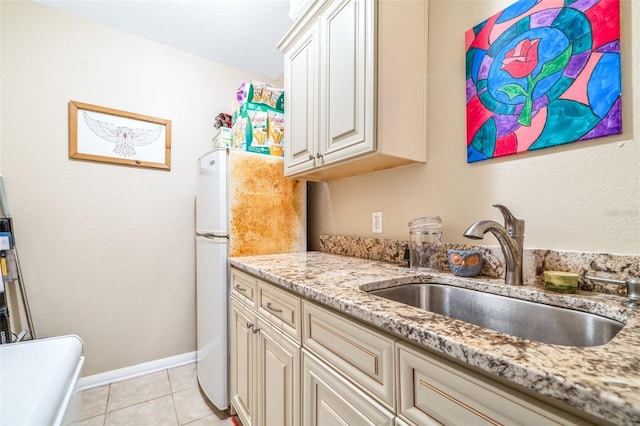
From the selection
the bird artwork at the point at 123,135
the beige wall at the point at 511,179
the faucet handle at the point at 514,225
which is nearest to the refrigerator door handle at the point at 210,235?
the beige wall at the point at 511,179

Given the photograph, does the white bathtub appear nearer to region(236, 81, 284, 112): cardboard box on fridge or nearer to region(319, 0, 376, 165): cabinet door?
region(319, 0, 376, 165): cabinet door

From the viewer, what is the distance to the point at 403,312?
2.11 feet

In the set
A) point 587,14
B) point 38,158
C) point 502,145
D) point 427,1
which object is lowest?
point 502,145

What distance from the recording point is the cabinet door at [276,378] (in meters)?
0.97

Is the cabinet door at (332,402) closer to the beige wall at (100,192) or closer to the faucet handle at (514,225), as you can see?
the faucet handle at (514,225)

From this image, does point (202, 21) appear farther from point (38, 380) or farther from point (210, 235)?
point (38, 380)

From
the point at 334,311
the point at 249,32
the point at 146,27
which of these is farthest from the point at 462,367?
the point at 146,27

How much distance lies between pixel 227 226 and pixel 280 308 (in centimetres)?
73

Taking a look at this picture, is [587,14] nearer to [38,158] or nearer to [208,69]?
[208,69]

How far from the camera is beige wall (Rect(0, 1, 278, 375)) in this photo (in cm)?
178

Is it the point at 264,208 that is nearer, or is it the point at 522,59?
the point at 522,59

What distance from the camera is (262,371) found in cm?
120

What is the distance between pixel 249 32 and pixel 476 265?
2.26 metres

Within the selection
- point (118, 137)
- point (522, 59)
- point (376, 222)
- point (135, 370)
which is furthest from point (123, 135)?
point (522, 59)
